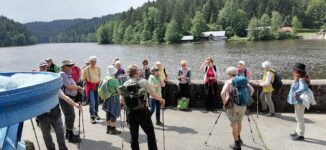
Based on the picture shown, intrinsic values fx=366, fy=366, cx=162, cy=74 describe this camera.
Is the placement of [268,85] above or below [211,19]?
below

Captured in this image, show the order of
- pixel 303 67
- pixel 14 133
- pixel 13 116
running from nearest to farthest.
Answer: pixel 13 116 < pixel 14 133 < pixel 303 67

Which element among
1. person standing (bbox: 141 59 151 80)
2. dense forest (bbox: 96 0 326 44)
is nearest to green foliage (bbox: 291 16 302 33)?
dense forest (bbox: 96 0 326 44)

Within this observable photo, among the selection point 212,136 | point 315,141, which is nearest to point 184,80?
point 212,136

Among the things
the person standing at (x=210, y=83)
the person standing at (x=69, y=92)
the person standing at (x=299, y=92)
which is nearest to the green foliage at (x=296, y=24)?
the person standing at (x=210, y=83)

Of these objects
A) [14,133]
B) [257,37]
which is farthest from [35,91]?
[257,37]

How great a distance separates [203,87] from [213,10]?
6099 inches

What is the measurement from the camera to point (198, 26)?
5591 inches

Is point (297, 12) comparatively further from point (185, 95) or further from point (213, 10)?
point (185, 95)

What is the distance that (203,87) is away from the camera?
11789mm

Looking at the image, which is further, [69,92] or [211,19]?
[211,19]

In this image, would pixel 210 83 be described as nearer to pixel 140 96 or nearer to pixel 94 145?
pixel 94 145

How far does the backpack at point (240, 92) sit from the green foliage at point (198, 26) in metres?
132

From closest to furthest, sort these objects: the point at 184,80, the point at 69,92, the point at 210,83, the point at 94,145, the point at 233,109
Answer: the point at 233,109, the point at 94,145, the point at 69,92, the point at 210,83, the point at 184,80

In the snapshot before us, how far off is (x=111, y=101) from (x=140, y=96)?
2581mm
